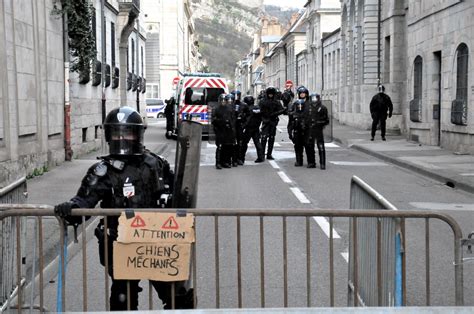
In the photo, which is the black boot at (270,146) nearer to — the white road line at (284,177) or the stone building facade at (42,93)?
the white road line at (284,177)

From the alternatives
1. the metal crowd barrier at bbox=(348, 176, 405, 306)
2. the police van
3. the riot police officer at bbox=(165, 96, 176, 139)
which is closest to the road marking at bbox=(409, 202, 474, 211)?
the metal crowd barrier at bbox=(348, 176, 405, 306)

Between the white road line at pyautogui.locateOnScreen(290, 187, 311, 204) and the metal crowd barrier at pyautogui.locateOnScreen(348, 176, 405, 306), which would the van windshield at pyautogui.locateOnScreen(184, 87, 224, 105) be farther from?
the metal crowd barrier at pyautogui.locateOnScreen(348, 176, 405, 306)

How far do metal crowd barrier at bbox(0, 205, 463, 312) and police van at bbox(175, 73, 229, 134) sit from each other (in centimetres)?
1855

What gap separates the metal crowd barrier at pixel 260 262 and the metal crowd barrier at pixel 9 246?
12 centimetres

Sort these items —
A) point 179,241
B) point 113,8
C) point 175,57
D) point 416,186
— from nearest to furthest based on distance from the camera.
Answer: point 179,241
point 416,186
point 113,8
point 175,57

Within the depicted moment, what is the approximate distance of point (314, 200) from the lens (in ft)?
40.5

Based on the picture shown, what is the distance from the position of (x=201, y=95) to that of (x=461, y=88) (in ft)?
37.4

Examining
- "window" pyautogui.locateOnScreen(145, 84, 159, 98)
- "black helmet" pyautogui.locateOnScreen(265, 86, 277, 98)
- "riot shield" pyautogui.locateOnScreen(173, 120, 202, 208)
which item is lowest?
"riot shield" pyautogui.locateOnScreen(173, 120, 202, 208)

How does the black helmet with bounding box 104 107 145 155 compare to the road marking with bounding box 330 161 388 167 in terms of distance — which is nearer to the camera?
the black helmet with bounding box 104 107 145 155

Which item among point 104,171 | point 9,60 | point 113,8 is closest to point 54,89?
point 9,60

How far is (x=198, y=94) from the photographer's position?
1147 inches

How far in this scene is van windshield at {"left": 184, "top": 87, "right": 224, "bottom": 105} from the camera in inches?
1133

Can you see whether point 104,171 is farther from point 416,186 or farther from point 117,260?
point 416,186

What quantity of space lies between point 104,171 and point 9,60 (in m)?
9.73
